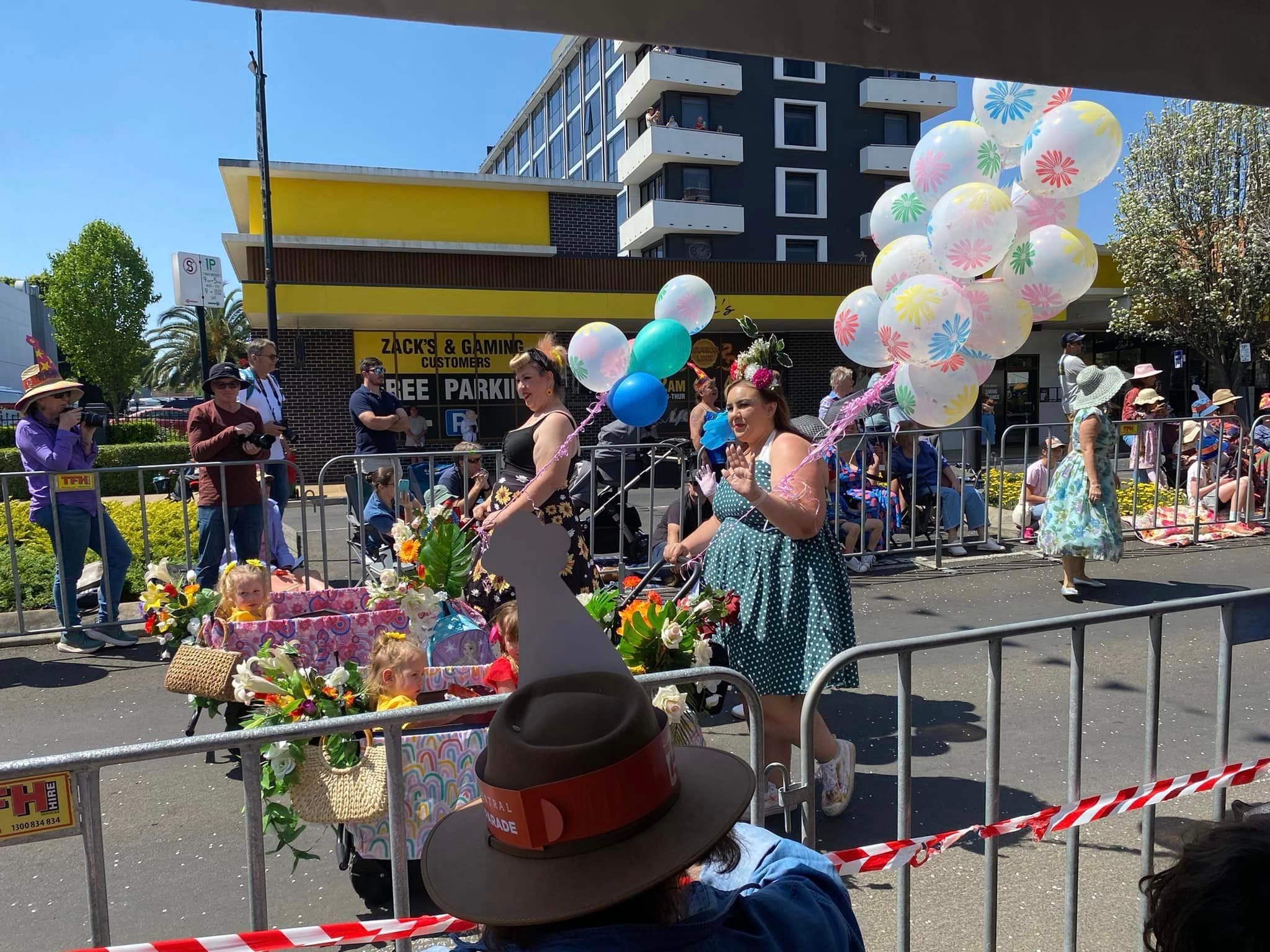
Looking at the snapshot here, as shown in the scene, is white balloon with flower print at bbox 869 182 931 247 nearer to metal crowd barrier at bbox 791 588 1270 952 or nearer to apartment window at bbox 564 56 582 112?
metal crowd barrier at bbox 791 588 1270 952

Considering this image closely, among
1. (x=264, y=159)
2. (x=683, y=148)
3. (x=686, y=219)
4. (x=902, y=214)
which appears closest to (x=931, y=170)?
(x=902, y=214)

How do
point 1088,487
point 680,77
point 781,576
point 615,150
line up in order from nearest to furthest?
point 781,576 < point 1088,487 < point 680,77 < point 615,150

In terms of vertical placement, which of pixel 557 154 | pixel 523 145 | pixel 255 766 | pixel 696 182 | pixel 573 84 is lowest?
pixel 255 766

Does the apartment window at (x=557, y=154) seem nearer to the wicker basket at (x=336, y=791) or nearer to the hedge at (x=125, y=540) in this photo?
the hedge at (x=125, y=540)

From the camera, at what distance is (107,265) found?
1666 inches

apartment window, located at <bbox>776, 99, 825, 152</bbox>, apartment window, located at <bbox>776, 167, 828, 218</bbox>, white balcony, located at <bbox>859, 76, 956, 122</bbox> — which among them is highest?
white balcony, located at <bbox>859, 76, 956, 122</bbox>

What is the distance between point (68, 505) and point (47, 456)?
345 millimetres

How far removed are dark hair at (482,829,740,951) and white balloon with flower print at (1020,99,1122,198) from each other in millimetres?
4328

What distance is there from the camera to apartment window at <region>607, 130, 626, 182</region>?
42.9 m

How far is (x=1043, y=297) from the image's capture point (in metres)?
4.54

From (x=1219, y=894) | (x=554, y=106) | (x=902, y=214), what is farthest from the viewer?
(x=554, y=106)

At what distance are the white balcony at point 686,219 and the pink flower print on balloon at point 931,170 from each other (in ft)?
104

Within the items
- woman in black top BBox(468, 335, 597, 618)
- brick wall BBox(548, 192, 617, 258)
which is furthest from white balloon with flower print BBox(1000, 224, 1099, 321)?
brick wall BBox(548, 192, 617, 258)

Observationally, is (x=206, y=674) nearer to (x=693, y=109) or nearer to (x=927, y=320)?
(x=927, y=320)
